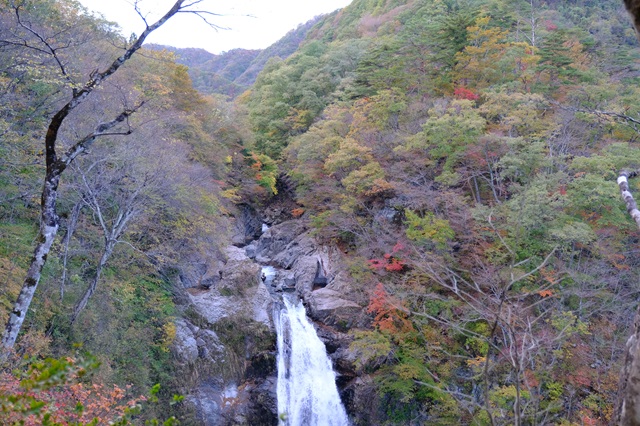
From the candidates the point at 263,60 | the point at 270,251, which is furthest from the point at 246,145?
the point at 263,60

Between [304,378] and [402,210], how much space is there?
8.14 meters

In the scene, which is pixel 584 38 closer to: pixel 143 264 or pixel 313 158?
pixel 313 158

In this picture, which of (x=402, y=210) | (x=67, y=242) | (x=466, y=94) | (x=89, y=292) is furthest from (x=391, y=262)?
(x=67, y=242)

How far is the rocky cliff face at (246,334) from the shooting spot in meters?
12.1

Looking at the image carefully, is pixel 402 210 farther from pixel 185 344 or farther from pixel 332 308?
pixel 185 344

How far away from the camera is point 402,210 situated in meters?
17.1

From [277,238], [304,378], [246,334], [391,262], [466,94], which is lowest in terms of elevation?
[304,378]

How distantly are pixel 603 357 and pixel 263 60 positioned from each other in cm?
6305

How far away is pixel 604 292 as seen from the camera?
36.4 feet

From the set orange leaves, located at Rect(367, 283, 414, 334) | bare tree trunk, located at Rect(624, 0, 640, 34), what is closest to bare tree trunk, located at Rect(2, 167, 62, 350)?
bare tree trunk, located at Rect(624, 0, 640, 34)

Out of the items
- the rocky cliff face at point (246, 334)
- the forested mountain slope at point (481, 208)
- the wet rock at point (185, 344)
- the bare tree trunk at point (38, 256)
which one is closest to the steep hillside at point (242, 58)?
the forested mountain slope at point (481, 208)

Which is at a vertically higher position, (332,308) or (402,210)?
(402,210)

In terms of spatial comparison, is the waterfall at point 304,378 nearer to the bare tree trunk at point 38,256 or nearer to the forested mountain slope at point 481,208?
the forested mountain slope at point 481,208

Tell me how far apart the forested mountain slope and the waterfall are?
145 centimetres
